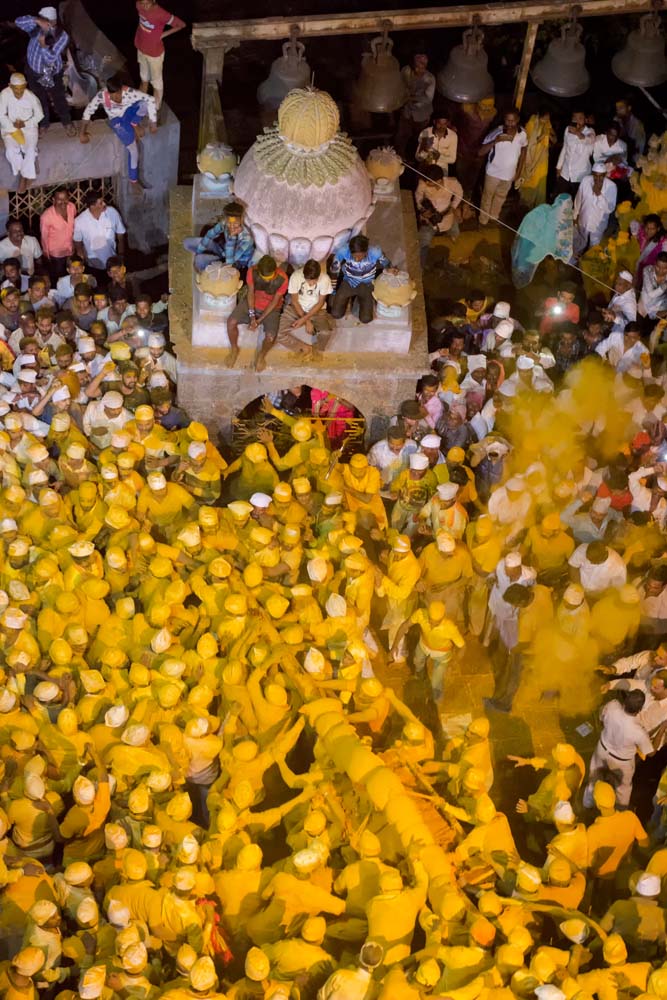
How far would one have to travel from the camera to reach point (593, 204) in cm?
1579

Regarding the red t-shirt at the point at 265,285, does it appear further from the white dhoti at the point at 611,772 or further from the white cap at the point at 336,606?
the white dhoti at the point at 611,772

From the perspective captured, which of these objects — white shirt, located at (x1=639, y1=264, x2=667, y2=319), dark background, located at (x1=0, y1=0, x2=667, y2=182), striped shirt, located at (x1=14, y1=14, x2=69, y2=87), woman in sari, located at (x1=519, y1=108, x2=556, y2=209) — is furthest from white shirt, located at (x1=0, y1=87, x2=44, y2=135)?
white shirt, located at (x1=639, y1=264, x2=667, y2=319)

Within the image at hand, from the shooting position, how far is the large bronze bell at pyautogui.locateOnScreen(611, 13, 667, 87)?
14.6m

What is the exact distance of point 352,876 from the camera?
10.1 metres

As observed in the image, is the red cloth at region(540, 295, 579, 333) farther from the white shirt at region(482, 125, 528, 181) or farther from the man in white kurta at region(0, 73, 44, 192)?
the man in white kurta at region(0, 73, 44, 192)

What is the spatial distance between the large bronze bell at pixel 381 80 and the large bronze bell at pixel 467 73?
0.49m

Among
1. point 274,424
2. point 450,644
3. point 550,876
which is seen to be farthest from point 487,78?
point 550,876

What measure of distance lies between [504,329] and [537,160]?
3.48 metres

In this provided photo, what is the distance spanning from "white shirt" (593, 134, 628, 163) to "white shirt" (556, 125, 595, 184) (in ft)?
0.21

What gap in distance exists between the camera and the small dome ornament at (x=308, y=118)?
12289 mm

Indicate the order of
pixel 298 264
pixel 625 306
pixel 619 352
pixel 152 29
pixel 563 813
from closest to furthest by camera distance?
pixel 563 813 → pixel 298 264 → pixel 619 352 → pixel 625 306 → pixel 152 29

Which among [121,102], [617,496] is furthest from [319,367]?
[121,102]

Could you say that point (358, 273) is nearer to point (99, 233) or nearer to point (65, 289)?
point (65, 289)

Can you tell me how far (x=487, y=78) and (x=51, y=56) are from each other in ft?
14.3
